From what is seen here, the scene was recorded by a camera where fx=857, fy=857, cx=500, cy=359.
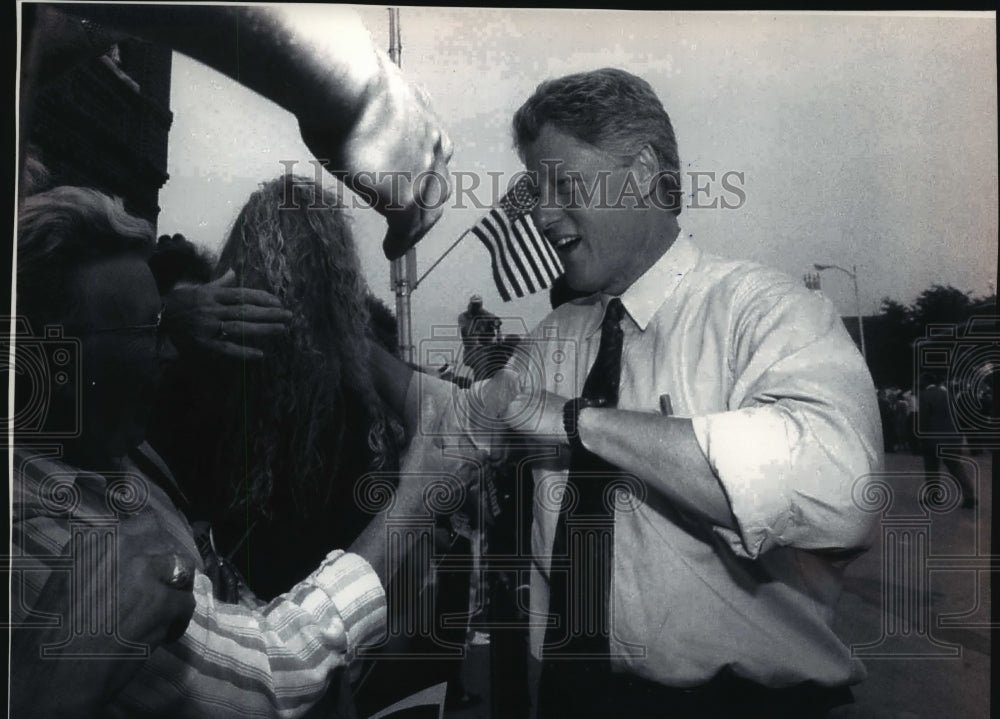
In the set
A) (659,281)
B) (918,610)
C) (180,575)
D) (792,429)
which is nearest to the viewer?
(792,429)

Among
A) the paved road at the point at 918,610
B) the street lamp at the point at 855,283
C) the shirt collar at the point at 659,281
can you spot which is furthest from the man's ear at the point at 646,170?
the paved road at the point at 918,610

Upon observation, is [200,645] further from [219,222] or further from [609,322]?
[609,322]

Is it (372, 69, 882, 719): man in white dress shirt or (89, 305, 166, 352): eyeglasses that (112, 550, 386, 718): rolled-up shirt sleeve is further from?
(89, 305, 166, 352): eyeglasses

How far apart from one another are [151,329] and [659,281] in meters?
1.50

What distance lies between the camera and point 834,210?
2.58 meters

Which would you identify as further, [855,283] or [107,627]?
[855,283]

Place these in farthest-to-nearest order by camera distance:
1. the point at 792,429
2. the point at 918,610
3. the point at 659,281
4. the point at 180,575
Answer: the point at 918,610, the point at 659,281, the point at 180,575, the point at 792,429

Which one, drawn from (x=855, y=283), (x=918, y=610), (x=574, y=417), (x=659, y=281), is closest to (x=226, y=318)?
(x=574, y=417)

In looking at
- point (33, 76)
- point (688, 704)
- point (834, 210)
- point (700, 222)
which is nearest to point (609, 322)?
point (700, 222)

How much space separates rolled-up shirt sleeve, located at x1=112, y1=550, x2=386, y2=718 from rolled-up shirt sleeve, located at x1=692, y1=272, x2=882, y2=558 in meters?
1.09

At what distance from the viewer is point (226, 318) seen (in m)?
2.53

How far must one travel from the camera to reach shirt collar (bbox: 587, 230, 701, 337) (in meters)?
2.52

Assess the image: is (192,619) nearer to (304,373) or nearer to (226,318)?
(304,373)

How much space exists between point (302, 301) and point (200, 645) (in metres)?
1.03
